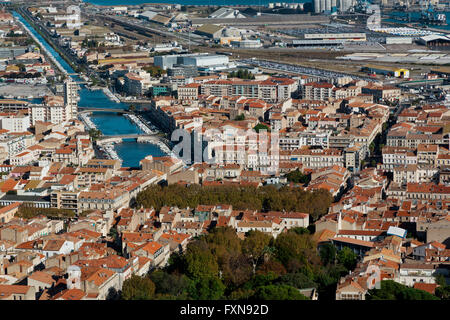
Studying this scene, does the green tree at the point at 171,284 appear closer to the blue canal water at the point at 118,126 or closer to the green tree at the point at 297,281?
the green tree at the point at 297,281

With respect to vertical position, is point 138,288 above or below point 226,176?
above

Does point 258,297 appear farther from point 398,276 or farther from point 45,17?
point 45,17

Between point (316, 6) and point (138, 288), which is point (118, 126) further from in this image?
point (316, 6)

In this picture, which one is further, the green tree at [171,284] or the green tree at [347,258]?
the green tree at [347,258]

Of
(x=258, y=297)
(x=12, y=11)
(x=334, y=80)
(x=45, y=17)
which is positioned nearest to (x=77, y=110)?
(x=334, y=80)

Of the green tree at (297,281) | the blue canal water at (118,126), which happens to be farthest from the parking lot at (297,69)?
the green tree at (297,281)

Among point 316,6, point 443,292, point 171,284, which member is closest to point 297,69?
point 443,292
